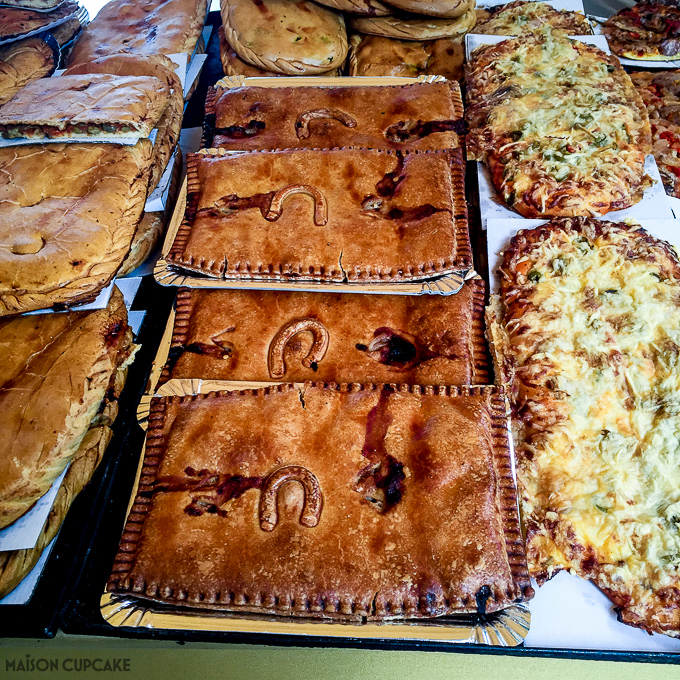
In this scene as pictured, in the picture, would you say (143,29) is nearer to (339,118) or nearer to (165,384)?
(339,118)

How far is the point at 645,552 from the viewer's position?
210 centimetres

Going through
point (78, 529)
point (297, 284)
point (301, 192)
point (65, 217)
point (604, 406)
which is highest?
point (65, 217)

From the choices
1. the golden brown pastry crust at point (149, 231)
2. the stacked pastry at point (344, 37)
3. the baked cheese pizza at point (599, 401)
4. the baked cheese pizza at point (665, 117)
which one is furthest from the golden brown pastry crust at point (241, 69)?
the baked cheese pizza at point (665, 117)

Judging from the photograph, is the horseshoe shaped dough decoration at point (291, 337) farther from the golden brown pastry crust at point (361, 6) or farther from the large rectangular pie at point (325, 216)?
the golden brown pastry crust at point (361, 6)

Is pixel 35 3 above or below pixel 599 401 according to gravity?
above

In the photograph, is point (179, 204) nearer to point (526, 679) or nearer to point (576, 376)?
point (576, 376)

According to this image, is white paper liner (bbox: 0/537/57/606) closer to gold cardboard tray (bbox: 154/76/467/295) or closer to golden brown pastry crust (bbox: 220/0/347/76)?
gold cardboard tray (bbox: 154/76/467/295)

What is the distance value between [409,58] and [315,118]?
126cm

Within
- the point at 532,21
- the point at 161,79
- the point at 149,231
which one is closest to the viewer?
the point at 149,231

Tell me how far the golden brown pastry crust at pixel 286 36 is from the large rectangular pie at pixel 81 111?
1.19m

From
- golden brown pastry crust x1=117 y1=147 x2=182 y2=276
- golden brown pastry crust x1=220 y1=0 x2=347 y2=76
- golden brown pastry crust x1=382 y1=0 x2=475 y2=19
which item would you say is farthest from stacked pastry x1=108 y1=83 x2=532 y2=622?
golden brown pastry crust x1=382 y1=0 x2=475 y2=19

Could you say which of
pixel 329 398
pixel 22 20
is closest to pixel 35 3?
pixel 22 20

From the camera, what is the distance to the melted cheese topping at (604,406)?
7.04ft

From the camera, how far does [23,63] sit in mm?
3729
